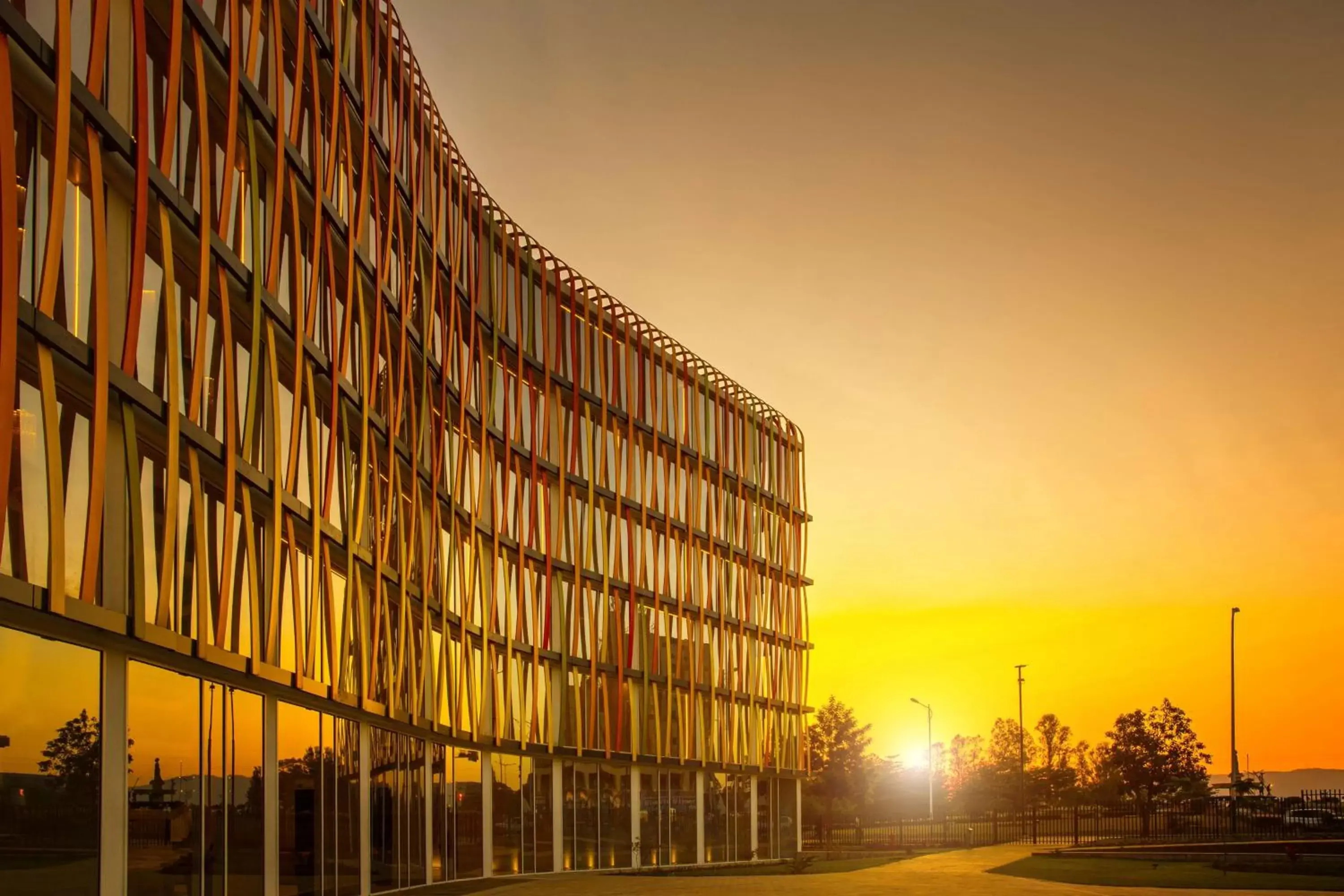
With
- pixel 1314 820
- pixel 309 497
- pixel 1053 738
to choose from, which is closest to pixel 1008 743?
pixel 1053 738

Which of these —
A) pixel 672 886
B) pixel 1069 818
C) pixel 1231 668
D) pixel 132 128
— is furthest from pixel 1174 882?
pixel 1069 818

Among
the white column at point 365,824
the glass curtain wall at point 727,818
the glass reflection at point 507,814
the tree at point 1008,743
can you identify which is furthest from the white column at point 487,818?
the tree at point 1008,743

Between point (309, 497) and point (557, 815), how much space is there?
24576 millimetres

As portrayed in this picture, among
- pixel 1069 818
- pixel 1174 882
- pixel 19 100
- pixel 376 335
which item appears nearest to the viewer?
pixel 19 100

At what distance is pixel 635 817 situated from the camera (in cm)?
5353

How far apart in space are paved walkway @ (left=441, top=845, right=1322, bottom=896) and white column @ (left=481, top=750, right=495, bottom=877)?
6.84 feet

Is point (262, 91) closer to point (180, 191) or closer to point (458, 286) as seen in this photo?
point (180, 191)

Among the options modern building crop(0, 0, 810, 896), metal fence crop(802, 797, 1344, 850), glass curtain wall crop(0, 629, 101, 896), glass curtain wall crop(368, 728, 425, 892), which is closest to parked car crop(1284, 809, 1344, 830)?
metal fence crop(802, 797, 1344, 850)

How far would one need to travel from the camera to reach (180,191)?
70.7 feet

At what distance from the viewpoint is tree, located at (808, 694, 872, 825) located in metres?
97.4

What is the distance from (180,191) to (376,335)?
10152 mm

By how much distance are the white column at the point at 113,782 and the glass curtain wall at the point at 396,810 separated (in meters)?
14.7

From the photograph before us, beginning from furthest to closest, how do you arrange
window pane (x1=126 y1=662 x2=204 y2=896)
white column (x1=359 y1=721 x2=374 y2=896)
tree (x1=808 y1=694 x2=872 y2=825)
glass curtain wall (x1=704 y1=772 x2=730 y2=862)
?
tree (x1=808 y1=694 x2=872 y2=825), glass curtain wall (x1=704 y1=772 x2=730 y2=862), white column (x1=359 y1=721 x2=374 y2=896), window pane (x1=126 y1=662 x2=204 y2=896)

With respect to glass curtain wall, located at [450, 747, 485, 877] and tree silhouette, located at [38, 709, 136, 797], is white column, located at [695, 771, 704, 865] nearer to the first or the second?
glass curtain wall, located at [450, 747, 485, 877]
